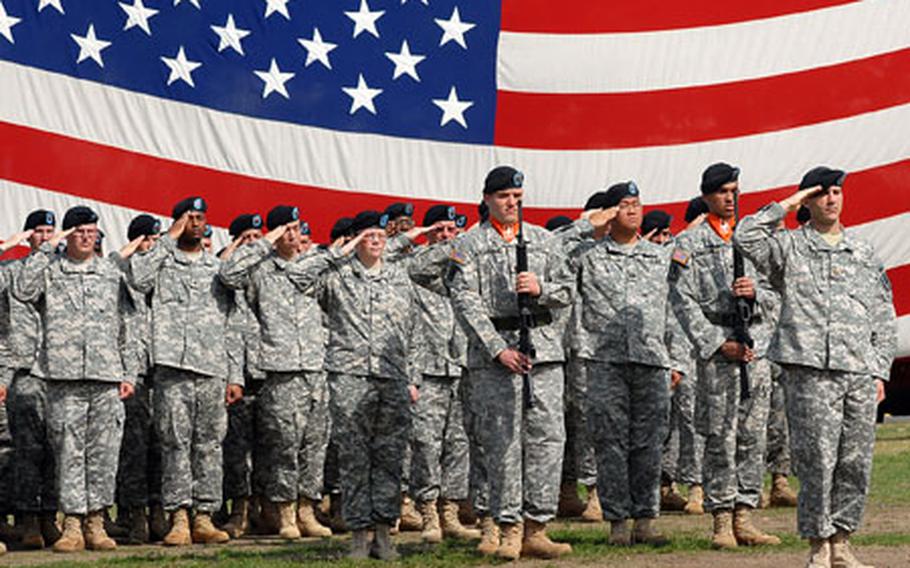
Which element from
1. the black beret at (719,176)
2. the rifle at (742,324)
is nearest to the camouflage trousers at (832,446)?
the rifle at (742,324)

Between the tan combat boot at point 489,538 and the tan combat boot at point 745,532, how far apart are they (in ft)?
4.77

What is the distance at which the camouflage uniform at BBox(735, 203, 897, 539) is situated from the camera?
31.2 ft

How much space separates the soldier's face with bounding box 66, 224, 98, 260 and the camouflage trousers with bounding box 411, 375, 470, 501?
2479 mm

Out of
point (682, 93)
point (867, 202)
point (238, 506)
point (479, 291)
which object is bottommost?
point (238, 506)

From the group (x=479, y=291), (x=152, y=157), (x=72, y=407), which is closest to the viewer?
(x=479, y=291)

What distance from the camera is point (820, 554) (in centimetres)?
951

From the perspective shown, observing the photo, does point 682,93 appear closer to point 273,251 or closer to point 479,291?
point 273,251

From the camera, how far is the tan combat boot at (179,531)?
1229 cm

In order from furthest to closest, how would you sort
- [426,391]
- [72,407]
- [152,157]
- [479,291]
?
[152,157], [426,391], [72,407], [479,291]

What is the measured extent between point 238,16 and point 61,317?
5113 mm

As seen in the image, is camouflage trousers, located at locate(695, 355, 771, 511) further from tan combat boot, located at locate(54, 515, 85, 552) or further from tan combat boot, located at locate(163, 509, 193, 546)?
tan combat boot, located at locate(54, 515, 85, 552)

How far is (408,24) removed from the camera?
16828 mm

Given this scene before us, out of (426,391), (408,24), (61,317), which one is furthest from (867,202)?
(61,317)

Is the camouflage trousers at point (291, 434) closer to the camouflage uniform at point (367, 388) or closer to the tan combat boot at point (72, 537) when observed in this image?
the tan combat boot at point (72, 537)
